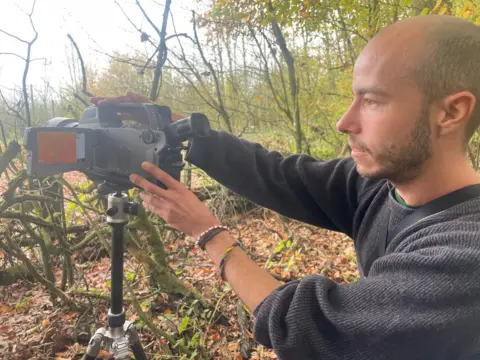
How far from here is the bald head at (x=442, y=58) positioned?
100 cm

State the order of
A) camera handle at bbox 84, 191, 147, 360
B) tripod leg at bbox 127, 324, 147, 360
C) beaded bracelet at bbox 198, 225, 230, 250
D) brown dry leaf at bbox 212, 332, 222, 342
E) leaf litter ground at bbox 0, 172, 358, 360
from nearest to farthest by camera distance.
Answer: beaded bracelet at bbox 198, 225, 230, 250
camera handle at bbox 84, 191, 147, 360
tripod leg at bbox 127, 324, 147, 360
leaf litter ground at bbox 0, 172, 358, 360
brown dry leaf at bbox 212, 332, 222, 342

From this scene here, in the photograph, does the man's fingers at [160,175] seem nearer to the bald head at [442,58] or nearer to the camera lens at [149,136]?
the camera lens at [149,136]

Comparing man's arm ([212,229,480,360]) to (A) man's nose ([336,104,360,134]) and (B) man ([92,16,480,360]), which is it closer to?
(B) man ([92,16,480,360])

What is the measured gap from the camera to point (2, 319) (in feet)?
8.33

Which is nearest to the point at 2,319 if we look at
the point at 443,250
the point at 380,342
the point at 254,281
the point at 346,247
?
the point at 254,281

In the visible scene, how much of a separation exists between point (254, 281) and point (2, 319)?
2.51 m

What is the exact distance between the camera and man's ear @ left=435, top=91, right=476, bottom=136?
100cm

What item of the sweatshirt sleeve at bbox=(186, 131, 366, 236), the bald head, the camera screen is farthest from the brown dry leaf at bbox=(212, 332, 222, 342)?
the bald head

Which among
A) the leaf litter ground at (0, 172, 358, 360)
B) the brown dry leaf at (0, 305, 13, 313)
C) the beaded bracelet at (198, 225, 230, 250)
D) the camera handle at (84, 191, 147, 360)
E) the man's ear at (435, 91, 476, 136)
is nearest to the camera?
the man's ear at (435, 91, 476, 136)

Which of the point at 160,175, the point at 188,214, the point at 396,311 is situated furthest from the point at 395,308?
the point at 160,175

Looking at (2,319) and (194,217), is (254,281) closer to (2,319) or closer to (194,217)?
(194,217)

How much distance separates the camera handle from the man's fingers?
0.84ft

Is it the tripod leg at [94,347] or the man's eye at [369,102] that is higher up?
the man's eye at [369,102]

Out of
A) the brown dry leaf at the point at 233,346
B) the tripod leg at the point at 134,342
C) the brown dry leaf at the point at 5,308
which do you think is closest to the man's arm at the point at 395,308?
the tripod leg at the point at 134,342
